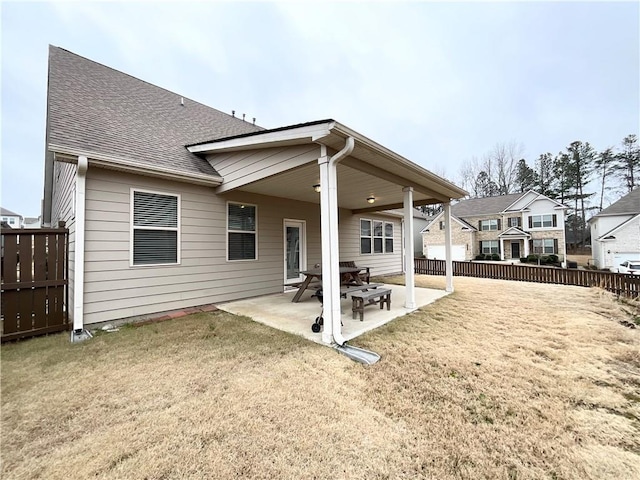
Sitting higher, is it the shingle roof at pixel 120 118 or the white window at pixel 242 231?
the shingle roof at pixel 120 118

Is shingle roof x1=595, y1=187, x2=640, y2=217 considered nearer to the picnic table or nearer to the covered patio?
the covered patio

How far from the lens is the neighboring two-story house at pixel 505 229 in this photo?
2142 cm

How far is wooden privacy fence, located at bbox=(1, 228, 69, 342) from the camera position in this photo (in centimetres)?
371

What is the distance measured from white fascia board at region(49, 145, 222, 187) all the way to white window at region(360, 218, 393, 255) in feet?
20.3

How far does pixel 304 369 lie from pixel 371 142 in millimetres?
3019

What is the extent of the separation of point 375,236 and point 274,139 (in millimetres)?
7692

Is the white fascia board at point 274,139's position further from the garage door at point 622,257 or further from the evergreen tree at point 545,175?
the evergreen tree at point 545,175

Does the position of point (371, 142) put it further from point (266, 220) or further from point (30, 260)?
point (30, 260)

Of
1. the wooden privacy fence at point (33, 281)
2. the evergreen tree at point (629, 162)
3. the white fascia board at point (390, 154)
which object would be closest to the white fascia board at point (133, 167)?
the wooden privacy fence at point (33, 281)

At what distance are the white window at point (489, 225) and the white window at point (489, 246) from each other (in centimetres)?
120

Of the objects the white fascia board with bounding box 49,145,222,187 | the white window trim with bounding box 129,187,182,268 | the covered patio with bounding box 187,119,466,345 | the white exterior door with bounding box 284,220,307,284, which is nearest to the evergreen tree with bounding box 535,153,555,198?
the covered patio with bounding box 187,119,466,345

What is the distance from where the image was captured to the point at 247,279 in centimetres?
632

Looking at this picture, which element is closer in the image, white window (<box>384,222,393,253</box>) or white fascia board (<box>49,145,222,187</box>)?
white fascia board (<box>49,145,222,187</box>)

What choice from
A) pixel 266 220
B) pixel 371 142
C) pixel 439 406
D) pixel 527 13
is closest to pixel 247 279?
pixel 266 220
